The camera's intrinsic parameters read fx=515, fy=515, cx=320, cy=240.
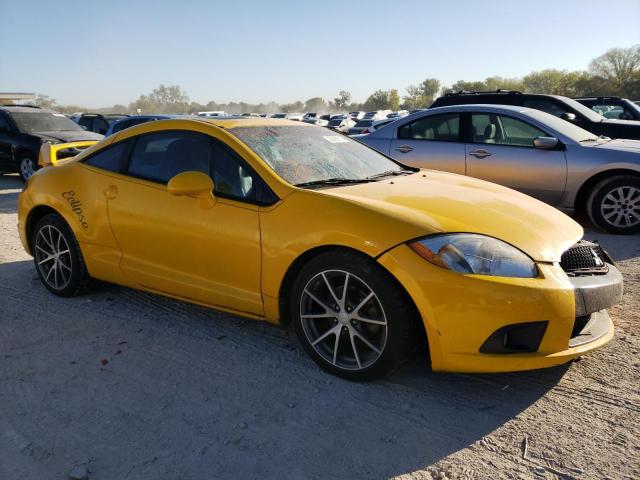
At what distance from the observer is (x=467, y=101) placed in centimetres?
969

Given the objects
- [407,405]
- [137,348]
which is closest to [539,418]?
[407,405]

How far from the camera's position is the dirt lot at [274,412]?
224 cm

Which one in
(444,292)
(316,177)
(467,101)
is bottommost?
(444,292)

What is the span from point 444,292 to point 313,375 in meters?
0.96

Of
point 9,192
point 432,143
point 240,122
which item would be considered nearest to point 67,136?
point 9,192

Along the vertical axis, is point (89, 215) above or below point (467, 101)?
below

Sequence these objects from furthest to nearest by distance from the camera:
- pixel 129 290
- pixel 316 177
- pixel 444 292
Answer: pixel 129 290 < pixel 316 177 < pixel 444 292

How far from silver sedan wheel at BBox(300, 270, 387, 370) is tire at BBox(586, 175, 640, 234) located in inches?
180

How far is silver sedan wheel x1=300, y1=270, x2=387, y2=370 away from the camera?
9.17 ft

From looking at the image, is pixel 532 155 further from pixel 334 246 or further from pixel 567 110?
pixel 334 246

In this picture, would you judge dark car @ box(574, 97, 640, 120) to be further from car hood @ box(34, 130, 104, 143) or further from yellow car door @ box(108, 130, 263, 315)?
car hood @ box(34, 130, 104, 143)

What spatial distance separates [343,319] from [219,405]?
803 millimetres

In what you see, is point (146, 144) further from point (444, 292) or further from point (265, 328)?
point (444, 292)

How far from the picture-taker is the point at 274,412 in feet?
8.66
